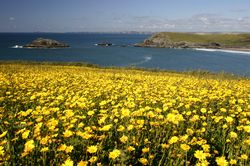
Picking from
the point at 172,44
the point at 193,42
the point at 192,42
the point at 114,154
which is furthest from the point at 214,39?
the point at 114,154

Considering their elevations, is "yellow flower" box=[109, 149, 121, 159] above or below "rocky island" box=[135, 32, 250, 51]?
above

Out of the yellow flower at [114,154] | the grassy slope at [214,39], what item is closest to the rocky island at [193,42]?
the grassy slope at [214,39]

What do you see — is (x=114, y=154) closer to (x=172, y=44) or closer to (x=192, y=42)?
(x=172, y=44)

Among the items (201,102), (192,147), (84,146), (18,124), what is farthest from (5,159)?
(201,102)

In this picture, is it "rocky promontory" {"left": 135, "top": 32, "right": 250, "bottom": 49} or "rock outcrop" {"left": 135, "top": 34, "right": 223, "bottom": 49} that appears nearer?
"rock outcrop" {"left": 135, "top": 34, "right": 223, "bottom": 49}

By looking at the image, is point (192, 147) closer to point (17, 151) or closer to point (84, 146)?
point (84, 146)

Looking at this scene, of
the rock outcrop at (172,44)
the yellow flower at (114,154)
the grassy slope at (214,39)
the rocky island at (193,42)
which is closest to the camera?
the yellow flower at (114,154)

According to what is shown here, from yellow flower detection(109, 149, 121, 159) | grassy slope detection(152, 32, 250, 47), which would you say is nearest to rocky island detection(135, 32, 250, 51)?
grassy slope detection(152, 32, 250, 47)

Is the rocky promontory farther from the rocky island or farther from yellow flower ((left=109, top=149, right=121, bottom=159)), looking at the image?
yellow flower ((left=109, top=149, right=121, bottom=159))

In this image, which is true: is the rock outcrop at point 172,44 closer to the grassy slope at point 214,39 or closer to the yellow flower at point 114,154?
the grassy slope at point 214,39

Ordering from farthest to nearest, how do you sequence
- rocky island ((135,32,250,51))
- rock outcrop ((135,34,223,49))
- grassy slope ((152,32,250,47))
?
grassy slope ((152,32,250,47)) → rocky island ((135,32,250,51)) → rock outcrop ((135,34,223,49))

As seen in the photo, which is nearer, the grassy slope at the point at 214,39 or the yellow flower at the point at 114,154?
the yellow flower at the point at 114,154

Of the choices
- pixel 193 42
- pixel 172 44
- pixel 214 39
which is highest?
pixel 214 39

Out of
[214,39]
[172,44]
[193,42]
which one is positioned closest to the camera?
[172,44]
